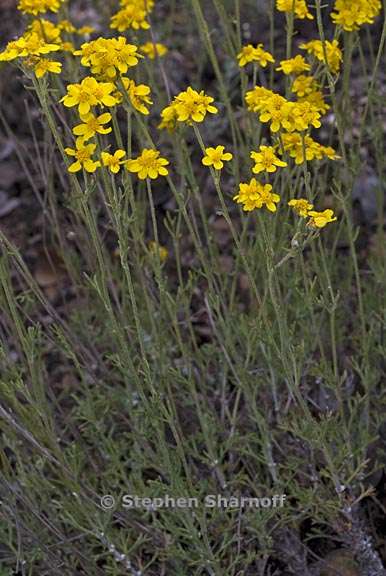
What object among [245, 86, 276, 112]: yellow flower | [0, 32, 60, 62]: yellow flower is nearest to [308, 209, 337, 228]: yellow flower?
[245, 86, 276, 112]: yellow flower

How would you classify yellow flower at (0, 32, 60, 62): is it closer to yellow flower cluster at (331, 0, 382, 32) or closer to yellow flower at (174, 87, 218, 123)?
yellow flower at (174, 87, 218, 123)

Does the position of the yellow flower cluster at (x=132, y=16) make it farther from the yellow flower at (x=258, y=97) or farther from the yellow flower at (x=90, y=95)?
the yellow flower at (x=90, y=95)

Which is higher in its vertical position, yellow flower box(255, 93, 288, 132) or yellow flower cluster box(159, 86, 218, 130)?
yellow flower cluster box(159, 86, 218, 130)

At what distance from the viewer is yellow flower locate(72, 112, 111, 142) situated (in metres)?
1.68

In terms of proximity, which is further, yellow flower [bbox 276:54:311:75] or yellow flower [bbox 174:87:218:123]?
yellow flower [bbox 276:54:311:75]

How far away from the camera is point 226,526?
226cm

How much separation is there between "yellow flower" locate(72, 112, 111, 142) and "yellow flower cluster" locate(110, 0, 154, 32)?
61 centimetres

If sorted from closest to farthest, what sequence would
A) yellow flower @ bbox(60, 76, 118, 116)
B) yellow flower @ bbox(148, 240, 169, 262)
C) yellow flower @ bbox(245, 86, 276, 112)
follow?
yellow flower @ bbox(60, 76, 118, 116), yellow flower @ bbox(245, 86, 276, 112), yellow flower @ bbox(148, 240, 169, 262)

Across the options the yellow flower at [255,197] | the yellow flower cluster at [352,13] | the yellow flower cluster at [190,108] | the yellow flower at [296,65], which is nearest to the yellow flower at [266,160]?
the yellow flower at [255,197]

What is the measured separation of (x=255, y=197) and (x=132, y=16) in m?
0.80

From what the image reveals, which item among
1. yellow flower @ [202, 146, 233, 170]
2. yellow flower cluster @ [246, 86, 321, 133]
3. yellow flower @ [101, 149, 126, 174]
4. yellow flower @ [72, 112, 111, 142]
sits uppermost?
yellow flower @ [72, 112, 111, 142]

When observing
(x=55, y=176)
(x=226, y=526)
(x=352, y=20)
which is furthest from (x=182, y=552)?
(x=55, y=176)

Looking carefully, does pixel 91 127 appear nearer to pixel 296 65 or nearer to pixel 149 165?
pixel 149 165

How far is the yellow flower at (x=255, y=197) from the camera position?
5.66ft
